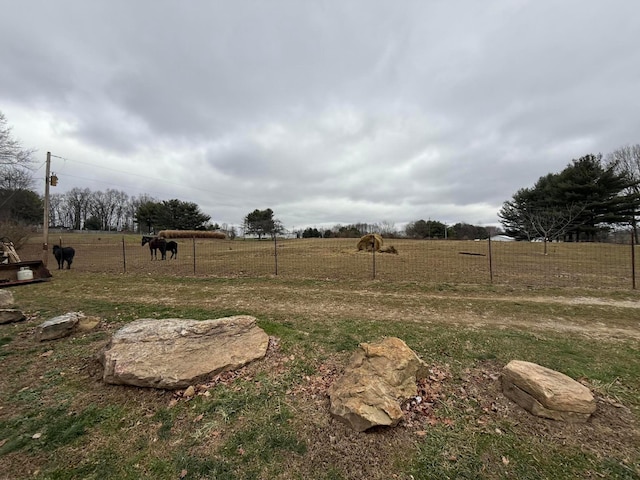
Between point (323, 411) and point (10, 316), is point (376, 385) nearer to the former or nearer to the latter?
point (323, 411)

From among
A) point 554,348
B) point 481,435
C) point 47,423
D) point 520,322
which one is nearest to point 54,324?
point 47,423

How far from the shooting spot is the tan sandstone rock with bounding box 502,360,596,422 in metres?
2.79

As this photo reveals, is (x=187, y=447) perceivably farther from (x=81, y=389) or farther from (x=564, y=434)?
(x=564, y=434)

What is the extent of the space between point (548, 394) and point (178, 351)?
4417mm

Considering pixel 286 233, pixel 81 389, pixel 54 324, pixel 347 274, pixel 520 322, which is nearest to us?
pixel 81 389

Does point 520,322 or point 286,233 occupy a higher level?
point 286,233

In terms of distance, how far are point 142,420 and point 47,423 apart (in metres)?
0.95

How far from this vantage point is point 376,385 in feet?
10.0

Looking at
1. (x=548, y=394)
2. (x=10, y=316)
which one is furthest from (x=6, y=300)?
(x=548, y=394)

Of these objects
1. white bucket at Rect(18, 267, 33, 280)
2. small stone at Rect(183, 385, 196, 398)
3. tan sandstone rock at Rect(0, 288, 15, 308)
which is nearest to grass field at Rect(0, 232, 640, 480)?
small stone at Rect(183, 385, 196, 398)

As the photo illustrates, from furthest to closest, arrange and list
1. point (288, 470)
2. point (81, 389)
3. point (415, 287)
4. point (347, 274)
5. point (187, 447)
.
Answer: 1. point (347, 274)
2. point (415, 287)
3. point (81, 389)
4. point (187, 447)
5. point (288, 470)

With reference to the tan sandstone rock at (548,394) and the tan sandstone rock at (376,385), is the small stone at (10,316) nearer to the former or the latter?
the tan sandstone rock at (376,385)

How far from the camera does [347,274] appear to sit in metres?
11.5

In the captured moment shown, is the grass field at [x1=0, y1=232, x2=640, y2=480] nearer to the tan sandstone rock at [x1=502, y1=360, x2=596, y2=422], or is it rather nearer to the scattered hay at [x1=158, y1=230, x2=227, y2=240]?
the tan sandstone rock at [x1=502, y1=360, x2=596, y2=422]
